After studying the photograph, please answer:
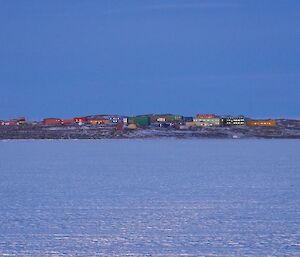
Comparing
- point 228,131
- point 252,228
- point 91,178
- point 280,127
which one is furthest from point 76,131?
point 252,228

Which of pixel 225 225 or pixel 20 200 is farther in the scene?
pixel 20 200

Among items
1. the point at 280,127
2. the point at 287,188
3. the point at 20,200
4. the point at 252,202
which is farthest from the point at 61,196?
the point at 280,127

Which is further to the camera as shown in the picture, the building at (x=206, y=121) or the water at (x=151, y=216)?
the building at (x=206, y=121)

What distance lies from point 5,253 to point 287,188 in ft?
49.6

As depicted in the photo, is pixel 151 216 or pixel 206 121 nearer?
pixel 151 216

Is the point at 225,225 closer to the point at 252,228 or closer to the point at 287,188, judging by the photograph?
the point at 252,228

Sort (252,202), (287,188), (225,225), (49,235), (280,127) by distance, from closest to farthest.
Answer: (49,235) < (225,225) < (252,202) < (287,188) < (280,127)

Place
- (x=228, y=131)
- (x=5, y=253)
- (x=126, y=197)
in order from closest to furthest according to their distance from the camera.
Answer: (x=5, y=253), (x=126, y=197), (x=228, y=131)

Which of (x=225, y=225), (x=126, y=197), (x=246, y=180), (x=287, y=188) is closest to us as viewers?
(x=225, y=225)

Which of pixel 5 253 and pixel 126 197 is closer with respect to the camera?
pixel 5 253

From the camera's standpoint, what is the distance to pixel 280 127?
141 metres

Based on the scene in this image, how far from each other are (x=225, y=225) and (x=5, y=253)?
564 centimetres

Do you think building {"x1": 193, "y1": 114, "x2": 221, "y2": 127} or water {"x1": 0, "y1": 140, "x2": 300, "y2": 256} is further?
building {"x1": 193, "y1": 114, "x2": 221, "y2": 127}

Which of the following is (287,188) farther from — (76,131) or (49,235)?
(76,131)
